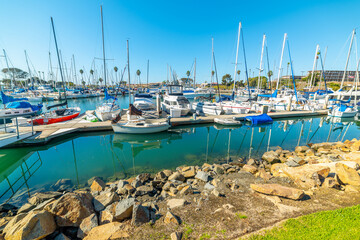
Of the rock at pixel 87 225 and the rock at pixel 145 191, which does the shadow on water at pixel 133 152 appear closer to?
the rock at pixel 145 191

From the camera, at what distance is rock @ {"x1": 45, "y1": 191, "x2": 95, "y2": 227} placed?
4566mm

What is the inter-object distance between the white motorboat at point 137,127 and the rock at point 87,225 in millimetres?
12952

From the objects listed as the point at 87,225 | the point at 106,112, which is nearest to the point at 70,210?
the point at 87,225

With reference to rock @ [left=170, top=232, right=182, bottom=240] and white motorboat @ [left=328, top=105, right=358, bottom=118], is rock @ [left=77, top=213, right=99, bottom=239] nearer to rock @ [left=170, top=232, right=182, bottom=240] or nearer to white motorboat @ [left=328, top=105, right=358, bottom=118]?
rock @ [left=170, top=232, right=182, bottom=240]

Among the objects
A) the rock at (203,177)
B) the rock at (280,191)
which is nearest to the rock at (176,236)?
the rock at (280,191)

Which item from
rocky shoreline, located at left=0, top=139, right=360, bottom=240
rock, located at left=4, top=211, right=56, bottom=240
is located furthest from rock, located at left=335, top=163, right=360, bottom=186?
rock, located at left=4, top=211, right=56, bottom=240

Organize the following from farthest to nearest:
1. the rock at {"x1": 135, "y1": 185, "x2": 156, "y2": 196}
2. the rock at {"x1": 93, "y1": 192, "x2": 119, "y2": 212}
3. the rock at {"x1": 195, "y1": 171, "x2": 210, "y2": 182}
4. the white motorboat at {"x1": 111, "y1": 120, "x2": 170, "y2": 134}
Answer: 1. the white motorboat at {"x1": 111, "y1": 120, "x2": 170, "y2": 134}
2. the rock at {"x1": 195, "y1": 171, "x2": 210, "y2": 182}
3. the rock at {"x1": 135, "y1": 185, "x2": 156, "y2": 196}
4. the rock at {"x1": 93, "y1": 192, "x2": 119, "y2": 212}

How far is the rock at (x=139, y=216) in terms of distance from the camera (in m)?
4.50

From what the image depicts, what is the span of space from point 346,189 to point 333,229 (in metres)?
3.47

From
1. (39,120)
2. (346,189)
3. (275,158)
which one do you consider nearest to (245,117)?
(275,158)

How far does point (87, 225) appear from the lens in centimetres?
451

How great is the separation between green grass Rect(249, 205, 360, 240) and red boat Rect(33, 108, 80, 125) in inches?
941

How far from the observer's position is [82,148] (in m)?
14.9

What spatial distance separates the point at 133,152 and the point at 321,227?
519 inches
